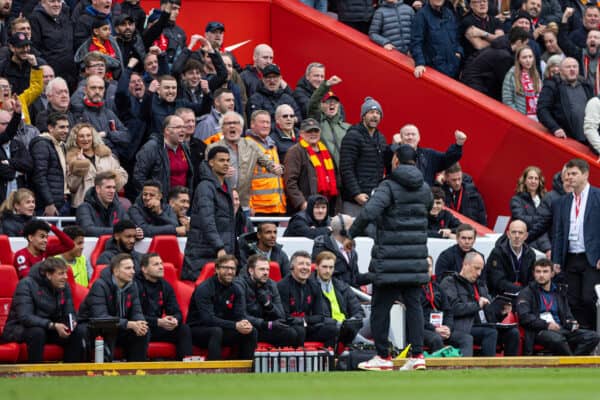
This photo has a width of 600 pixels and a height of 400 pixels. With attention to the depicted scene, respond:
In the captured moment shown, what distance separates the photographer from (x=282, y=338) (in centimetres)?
1499

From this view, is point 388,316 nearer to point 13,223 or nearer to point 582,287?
point 582,287

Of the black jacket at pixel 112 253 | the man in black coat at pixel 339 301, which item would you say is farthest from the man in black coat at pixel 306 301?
the black jacket at pixel 112 253

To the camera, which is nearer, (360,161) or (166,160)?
(166,160)

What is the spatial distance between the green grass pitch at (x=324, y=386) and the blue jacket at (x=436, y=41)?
325 inches

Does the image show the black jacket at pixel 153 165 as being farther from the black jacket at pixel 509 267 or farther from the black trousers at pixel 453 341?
the black jacket at pixel 509 267

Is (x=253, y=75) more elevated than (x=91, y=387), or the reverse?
(x=253, y=75)

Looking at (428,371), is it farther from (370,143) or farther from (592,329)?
(370,143)

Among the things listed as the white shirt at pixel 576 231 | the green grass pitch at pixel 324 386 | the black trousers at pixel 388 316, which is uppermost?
the white shirt at pixel 576 231

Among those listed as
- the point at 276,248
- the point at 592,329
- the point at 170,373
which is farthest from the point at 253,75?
the point at 170,373

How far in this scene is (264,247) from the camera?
630 inches

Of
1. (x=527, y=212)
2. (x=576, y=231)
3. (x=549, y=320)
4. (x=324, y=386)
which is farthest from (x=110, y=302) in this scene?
(x=527, y=212)

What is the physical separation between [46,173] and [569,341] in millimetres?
5828

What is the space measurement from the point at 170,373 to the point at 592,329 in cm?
541

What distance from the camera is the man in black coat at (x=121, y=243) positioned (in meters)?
15.3
